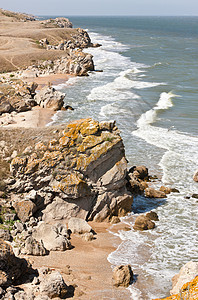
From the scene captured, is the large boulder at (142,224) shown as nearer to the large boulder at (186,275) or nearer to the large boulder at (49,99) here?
the large boulder at (186,275)

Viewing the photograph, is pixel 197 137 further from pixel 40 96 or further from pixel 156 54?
pixel 156 54

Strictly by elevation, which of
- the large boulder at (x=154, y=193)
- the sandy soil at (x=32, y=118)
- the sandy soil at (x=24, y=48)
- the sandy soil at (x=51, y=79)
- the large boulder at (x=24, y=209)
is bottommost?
the large boulder at (x=154, y=193)

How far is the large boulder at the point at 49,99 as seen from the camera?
3975 centimetres

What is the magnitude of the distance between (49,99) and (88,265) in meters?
27.8

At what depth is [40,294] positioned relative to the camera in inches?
480

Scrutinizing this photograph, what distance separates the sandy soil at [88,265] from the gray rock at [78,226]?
0.38 m

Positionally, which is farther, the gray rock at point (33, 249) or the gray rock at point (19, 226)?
the gray rock at point (19, 226)

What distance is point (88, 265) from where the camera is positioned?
14727 millimetres

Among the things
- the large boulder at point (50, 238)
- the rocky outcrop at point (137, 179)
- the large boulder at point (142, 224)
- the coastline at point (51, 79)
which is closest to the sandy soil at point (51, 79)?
the coastline at point (51, 79)

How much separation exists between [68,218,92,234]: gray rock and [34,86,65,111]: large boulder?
23.9 meters

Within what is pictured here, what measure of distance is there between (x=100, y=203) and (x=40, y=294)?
705cm

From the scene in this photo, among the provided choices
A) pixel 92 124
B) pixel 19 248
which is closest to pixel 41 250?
pixel 19 248

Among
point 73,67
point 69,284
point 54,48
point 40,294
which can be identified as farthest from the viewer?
point 54,48

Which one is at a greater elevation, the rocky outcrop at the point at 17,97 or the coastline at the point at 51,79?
the coastline at the point at 51,79
